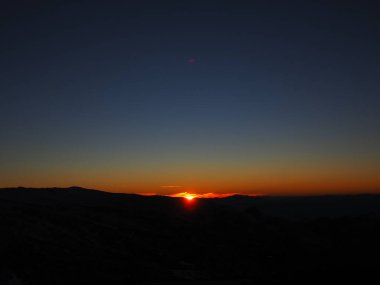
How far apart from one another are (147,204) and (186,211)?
7.57 meters

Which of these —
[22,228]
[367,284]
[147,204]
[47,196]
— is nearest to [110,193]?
[47,196]

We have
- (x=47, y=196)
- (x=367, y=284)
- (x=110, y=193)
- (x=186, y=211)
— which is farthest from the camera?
(x=110, y=193)

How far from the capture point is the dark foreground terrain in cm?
2233

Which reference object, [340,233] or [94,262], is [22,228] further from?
[340,233]

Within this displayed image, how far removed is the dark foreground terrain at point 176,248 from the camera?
73.3ft

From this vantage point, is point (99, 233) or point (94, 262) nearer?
point (94, 262)

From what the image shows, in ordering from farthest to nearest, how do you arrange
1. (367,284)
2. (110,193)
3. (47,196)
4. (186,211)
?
1. (110,193)
2. (47,196)
3. (186,211)
4. (367,284)

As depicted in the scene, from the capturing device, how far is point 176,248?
3572 cm

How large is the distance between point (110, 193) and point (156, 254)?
5763 centimetres

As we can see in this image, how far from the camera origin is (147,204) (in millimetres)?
66688

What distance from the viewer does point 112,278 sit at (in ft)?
75.7

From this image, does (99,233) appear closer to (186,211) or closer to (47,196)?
(186,211)

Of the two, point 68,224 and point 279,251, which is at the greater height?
point 68,224

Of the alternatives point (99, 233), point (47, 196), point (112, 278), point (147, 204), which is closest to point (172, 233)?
point (99, 233)
